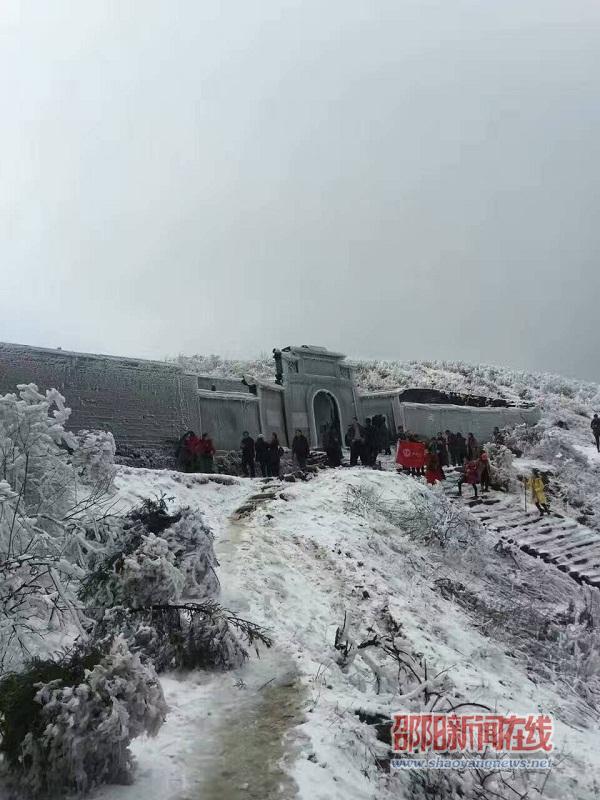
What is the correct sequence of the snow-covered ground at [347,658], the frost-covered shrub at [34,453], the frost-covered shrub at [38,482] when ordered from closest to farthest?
the snow-covered ground at [347,658]
the frost-covered shrub at [38,482]
the frost-covered shrub at [34,453]

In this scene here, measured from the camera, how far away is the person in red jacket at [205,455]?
17.0m

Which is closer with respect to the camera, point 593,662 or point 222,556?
point 593,662

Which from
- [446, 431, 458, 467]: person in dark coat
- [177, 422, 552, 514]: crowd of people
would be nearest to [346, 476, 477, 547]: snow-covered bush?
[177, 422, 552, 514]: crowd of people

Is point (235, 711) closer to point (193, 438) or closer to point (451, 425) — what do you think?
point (193, 438)

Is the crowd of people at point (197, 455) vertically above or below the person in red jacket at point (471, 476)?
above

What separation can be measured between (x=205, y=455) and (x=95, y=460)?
9.38m

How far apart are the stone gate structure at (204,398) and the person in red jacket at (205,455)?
1.56 meters

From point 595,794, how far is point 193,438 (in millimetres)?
14064

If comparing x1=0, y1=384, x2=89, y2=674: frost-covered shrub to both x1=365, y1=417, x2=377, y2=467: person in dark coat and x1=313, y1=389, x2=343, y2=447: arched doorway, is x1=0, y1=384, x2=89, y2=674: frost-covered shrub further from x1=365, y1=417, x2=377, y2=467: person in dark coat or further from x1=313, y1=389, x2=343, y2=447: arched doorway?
x1=313, y1=389, x2=343, y2=447: arched doorway

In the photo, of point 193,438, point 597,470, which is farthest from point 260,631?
point 597,470

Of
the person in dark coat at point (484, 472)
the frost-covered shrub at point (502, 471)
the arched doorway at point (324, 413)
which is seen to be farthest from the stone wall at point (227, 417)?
the frost-covered shrub at point (502, 471)

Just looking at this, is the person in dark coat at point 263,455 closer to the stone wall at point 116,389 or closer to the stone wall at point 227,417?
the stone wall at point 227,417

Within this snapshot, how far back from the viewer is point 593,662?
7844mm

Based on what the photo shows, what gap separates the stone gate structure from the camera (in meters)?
16.7
